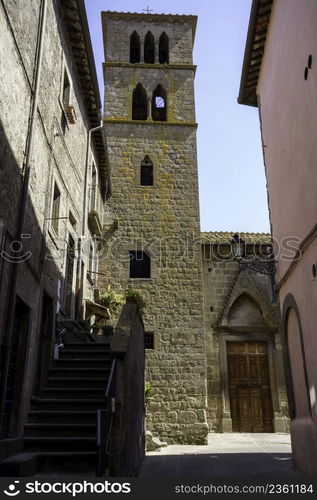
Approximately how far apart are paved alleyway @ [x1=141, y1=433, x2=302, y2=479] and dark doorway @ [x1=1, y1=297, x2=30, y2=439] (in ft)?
8.21

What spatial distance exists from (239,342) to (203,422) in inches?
135

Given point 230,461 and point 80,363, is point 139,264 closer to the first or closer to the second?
point 80,363

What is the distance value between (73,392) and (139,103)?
594 inches

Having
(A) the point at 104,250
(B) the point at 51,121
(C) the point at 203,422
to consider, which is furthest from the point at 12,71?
(C) the point at 203,422

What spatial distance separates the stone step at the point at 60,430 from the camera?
726 cm

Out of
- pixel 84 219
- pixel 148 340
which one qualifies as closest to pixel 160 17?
pixel 84 219

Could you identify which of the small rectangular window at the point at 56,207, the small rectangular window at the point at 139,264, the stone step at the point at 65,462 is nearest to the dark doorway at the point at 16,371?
the stone step at the point at 65,462

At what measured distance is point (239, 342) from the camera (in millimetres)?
17438

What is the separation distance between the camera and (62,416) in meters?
7.66

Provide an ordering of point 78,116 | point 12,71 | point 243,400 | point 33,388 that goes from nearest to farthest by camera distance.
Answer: point 12,71, point 33,388, point 78,116, point 243,400

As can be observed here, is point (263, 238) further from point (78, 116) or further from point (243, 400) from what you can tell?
point (78, 116)

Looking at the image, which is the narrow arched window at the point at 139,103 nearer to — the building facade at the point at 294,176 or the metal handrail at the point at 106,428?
the building facade at the point at 294,176

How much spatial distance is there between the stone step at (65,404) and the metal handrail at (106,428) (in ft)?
4.59

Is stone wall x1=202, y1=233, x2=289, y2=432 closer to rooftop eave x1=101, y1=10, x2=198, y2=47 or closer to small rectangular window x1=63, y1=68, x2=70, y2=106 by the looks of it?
small rectangular window x1=63, y1=68, x2=70, y2=106
